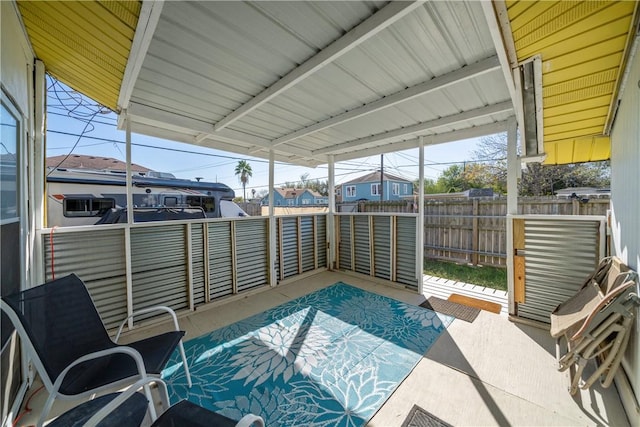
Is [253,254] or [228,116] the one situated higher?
Answer: [228,116]

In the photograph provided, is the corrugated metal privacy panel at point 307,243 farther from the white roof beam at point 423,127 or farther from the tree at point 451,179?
the tree at point 451,179

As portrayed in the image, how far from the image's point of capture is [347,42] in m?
1.57

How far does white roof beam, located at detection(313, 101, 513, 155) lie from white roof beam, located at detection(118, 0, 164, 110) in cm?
308

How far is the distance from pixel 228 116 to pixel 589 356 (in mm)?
3975

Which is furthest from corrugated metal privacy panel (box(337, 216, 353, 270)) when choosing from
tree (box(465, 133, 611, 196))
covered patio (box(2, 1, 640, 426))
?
tree (box(465, 133, 611, 196))

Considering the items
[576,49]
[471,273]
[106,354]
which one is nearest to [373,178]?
[471,273]

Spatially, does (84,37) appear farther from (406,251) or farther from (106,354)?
(406,251)

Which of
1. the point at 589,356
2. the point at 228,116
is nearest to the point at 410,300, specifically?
the point at 589,356

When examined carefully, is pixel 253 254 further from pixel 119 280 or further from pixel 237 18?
pixel 237 18

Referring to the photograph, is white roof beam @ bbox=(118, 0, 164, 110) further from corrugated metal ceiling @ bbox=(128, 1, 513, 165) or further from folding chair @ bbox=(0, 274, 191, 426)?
folding chair @ bbox=(0, 274, 191, 426)

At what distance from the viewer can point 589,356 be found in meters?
1.65

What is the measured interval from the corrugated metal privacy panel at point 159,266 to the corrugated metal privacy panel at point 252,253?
81 cm

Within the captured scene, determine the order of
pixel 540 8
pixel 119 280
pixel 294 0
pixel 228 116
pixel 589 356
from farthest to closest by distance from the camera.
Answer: pixel 228 116, pixel 119 280, pixel 589 356, pixel 294 0, pixel 540 8

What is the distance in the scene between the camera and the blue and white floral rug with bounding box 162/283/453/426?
1.72m
